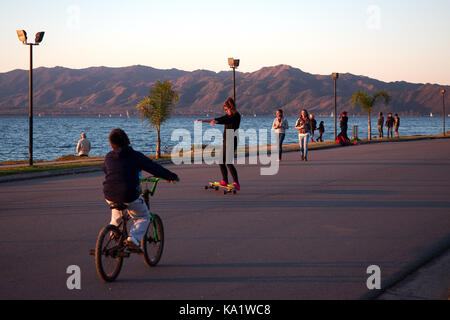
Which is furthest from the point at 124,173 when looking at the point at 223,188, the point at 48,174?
the point at 48,174

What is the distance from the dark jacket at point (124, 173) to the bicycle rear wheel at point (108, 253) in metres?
0.35

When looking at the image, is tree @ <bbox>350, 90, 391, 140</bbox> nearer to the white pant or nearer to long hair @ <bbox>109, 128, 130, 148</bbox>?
the white pant

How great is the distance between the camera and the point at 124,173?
5895mm

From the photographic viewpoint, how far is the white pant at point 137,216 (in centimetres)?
602

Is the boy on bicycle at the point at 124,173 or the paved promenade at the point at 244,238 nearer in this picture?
the paved promenade at the point at 244,238

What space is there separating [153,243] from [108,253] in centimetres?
80

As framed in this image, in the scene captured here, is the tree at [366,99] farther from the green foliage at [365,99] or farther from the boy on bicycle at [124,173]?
the boy on bicycle at [124,173]

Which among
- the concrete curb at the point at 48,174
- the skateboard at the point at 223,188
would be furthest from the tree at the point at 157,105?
the skateboard at the point at 223,188

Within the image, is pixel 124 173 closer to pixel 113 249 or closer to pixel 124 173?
pixel 124 173

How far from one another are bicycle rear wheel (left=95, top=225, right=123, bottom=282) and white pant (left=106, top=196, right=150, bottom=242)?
17 cm

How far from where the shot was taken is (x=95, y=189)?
13562 mm

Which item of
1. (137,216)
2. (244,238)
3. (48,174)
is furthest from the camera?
(48,174)

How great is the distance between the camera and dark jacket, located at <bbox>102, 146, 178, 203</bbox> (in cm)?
589
